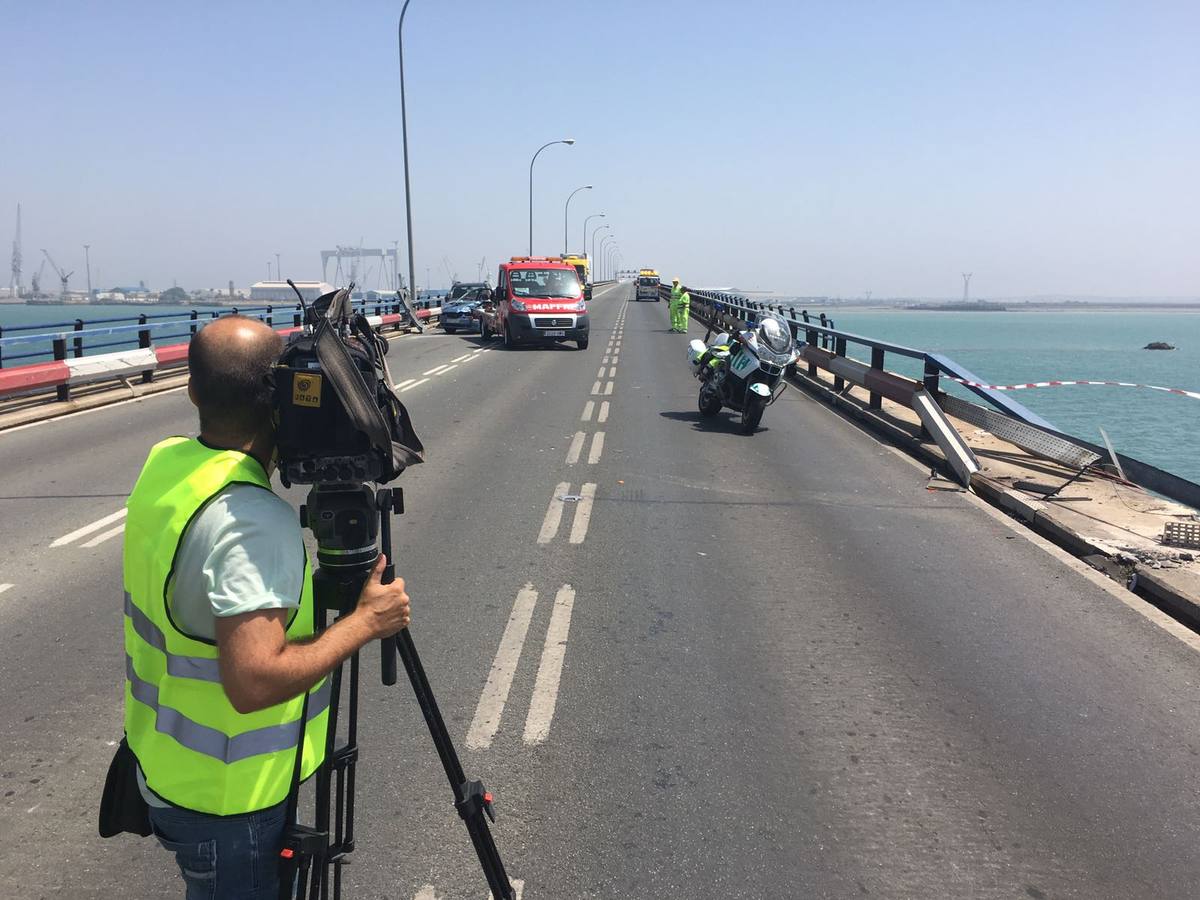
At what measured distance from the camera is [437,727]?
2.33 m

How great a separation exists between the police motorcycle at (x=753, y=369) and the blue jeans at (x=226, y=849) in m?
12.1

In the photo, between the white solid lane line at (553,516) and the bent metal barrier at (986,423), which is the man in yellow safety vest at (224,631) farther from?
the bent metal barrier at (986,423)

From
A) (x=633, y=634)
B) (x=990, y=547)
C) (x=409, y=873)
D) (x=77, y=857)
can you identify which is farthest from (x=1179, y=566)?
(x=77, y=857)

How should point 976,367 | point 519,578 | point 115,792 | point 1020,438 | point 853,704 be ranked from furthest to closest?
1. point 976,367
2. point 1020,438
3. point 519,578
4. point 853,704
5. point 115,792

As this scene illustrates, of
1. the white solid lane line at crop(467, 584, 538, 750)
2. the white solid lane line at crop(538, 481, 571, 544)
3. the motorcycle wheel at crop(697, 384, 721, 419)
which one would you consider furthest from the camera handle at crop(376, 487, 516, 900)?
the motorcycle wheel at crop(697, 384, 721, 419)

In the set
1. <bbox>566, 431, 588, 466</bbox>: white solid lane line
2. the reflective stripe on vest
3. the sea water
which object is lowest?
the sea water

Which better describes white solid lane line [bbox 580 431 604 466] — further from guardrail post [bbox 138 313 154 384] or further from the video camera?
guardrail post [bbox 138 313 154 384]

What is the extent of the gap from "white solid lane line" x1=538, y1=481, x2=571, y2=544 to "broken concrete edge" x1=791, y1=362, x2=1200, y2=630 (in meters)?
4.19

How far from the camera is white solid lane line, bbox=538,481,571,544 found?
8008 millimetres

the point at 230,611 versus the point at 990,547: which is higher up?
the point at 230,611

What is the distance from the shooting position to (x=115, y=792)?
2182 millimetres

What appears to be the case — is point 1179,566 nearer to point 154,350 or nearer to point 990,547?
point 990,547

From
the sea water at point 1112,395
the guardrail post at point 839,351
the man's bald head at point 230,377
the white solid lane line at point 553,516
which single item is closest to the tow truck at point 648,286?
the sea water at point 1112,395

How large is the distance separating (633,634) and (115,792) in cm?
383
